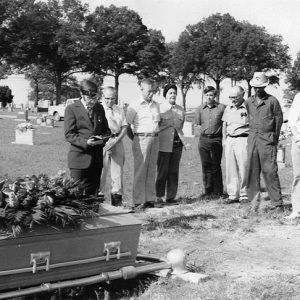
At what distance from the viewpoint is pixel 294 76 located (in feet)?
233

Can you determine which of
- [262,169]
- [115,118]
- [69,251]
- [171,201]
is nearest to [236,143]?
[262,169]

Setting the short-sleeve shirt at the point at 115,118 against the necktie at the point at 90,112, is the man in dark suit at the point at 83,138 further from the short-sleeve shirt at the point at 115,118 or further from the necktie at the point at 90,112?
the short-sleeve shirt at the point at 115,118

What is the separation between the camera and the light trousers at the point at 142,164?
8.23 metres

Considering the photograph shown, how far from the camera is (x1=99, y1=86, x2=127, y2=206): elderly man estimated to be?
8.04 metres

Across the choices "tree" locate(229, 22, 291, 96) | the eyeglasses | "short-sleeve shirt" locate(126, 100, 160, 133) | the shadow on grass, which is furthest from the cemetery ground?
"tree" locate(229, 22, 291, 96)

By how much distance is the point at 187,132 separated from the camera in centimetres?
2739

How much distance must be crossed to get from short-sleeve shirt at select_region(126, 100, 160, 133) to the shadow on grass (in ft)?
4.71

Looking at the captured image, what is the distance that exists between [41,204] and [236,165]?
5276mm

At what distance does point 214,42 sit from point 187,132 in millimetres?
52181

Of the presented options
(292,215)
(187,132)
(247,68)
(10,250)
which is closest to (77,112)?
(10,250)

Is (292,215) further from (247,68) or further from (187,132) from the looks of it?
(247,68)

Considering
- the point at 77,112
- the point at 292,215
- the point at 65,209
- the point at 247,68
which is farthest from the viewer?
the point at 247,68

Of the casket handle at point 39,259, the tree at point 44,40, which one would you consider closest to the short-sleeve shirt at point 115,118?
the casket handle at point 39,259

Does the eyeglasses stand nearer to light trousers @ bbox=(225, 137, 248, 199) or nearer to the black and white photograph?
the black and white photograph
